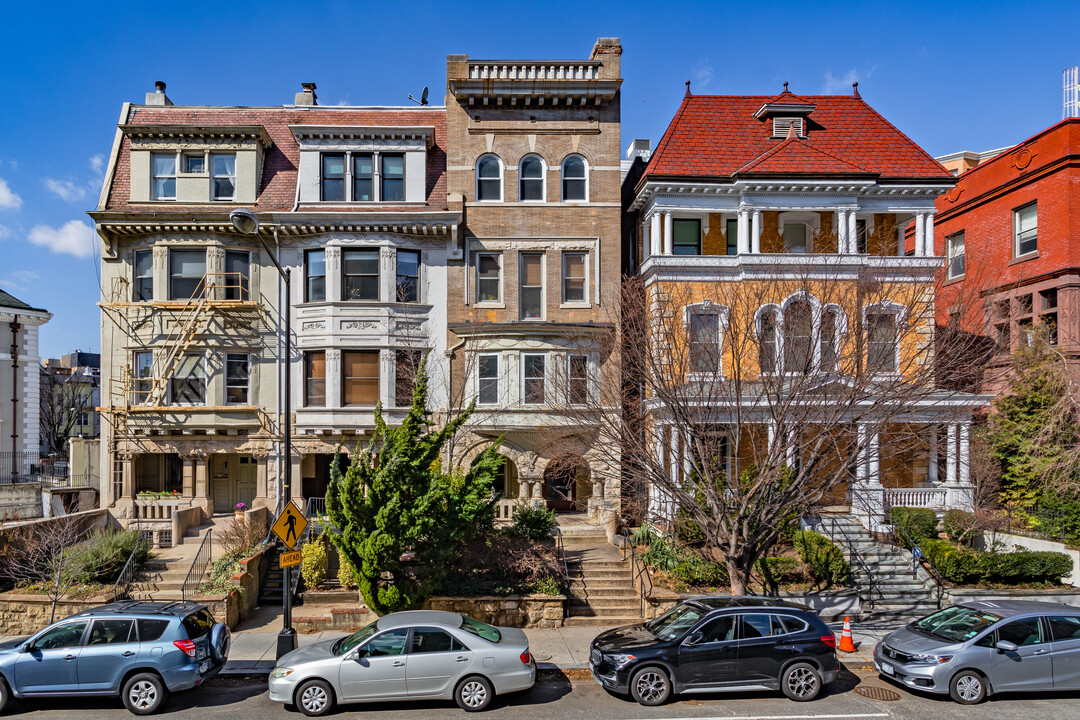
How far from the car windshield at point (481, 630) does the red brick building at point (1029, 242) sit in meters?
16.3

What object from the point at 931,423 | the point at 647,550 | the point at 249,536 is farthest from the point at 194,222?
the point at 931,423

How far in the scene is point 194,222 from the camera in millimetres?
20594

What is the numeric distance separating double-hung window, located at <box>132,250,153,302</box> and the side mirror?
19.5m

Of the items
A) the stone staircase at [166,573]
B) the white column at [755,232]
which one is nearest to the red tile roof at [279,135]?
the white column at [755,232]

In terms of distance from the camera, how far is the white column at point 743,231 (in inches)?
791

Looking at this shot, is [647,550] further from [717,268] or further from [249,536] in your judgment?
[249,536]

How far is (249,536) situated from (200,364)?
7.05 metres

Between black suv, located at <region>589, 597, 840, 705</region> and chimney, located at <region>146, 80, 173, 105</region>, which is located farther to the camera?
chimney, located at <region>146, 80, 173, 105</region>

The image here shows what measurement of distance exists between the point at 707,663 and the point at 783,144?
16486 mm

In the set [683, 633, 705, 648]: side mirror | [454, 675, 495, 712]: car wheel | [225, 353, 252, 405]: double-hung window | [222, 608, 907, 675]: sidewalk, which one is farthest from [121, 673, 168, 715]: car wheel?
[225, 353, 252, 405]: double-hung window

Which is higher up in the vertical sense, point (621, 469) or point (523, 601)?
point (621, 469)

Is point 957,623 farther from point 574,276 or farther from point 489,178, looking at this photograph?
point 489,178

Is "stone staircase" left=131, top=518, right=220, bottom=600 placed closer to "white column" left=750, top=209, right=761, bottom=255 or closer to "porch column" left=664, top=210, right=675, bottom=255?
"porch column" left=664, top=210, right=675, bottom=255

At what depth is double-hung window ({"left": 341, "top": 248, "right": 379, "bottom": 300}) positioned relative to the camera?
2108 cm
